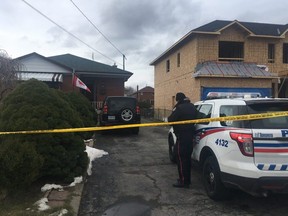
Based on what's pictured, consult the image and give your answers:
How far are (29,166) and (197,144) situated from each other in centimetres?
310

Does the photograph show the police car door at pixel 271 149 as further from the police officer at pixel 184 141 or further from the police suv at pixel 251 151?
the police officer at pixel 184 141

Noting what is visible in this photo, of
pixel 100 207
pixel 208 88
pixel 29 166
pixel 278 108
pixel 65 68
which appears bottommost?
pixel 100 207

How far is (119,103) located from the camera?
15.9 metres

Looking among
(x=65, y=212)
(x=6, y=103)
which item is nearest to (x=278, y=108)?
(x=65, y=212)

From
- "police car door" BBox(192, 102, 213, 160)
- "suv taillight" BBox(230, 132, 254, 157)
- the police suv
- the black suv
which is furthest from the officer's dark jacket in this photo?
the black suv

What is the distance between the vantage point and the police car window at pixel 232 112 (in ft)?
16.9

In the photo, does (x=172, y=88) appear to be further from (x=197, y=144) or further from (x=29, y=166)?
(x=29, y=166)

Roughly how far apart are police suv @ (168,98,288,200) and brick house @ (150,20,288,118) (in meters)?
14.4

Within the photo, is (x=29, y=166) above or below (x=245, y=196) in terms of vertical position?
above

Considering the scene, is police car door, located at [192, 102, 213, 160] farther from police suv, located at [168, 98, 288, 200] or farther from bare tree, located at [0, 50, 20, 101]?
bare tree, located at [0, 50, 20, 101]

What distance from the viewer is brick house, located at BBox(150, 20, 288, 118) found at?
2036cm

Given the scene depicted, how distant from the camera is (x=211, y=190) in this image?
5867 mm

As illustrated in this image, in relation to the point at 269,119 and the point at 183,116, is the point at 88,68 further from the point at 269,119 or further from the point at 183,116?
the point at 269,119

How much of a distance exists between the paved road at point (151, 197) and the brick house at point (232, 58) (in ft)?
40.5
